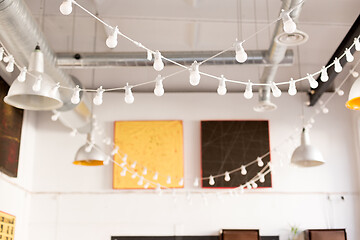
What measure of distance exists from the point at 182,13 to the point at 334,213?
472cm

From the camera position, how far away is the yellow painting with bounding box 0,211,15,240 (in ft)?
24.8

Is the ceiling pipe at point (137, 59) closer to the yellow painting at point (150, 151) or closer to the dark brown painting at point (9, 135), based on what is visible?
the dark brown painting at point (9, 135)

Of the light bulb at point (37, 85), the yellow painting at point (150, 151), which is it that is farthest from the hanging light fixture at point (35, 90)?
the yellow painting at point (150, 151)

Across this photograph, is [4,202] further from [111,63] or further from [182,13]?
[182,13]

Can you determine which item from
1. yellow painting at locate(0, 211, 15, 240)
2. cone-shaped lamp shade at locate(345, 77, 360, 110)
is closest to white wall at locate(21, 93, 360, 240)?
yellow painting at locate(0, 211, 15, 240)

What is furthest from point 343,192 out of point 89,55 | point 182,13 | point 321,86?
point 89,55

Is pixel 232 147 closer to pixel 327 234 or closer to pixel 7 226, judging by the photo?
pixel 327 234

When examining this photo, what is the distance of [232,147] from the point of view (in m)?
9.35

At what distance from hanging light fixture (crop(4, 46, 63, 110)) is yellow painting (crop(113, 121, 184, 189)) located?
4.56 m

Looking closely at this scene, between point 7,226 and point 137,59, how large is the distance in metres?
3.42

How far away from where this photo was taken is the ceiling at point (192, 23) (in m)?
6.88

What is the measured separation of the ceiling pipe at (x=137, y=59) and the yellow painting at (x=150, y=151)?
2485mm

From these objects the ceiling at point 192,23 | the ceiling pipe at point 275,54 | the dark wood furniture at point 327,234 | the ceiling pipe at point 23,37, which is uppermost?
the ceiling at point 192,23

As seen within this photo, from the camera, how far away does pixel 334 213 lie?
9023mm
